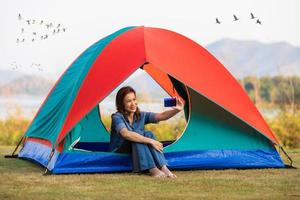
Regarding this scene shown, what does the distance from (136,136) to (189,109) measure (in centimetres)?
85

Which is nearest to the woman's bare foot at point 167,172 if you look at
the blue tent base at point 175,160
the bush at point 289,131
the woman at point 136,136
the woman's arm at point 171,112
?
the woman at point 136,136

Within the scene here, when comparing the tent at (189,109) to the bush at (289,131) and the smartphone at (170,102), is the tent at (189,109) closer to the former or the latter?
the smartphone at (170,102)

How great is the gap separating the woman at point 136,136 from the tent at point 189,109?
137 mm

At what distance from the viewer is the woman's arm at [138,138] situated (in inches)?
223

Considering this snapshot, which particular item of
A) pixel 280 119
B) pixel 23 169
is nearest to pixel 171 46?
pixel 23 169

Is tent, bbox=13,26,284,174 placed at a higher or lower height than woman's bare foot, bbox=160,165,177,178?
higher

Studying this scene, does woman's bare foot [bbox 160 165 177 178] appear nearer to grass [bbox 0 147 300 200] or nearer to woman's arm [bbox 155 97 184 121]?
grass [bbox 0 147 300 200]

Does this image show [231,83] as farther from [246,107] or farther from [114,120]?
[114,120]

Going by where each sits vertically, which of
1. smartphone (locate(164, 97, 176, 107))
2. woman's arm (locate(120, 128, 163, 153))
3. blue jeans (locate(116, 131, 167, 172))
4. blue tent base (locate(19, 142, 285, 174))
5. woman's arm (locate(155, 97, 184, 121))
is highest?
smartphone (locate(164, 97, 176, 107))

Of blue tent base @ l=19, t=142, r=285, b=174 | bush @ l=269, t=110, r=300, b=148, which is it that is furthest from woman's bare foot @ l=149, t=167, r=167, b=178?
bush @ l=269, t=110, r=300, b=148

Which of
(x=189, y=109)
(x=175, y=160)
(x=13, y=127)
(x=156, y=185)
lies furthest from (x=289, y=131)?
(x=156, y=185)

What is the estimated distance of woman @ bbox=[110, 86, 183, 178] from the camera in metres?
5.67

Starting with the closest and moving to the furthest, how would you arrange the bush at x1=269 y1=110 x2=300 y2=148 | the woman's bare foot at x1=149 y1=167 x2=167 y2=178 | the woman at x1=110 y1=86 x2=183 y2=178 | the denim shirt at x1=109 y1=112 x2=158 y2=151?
the woman's bare foot at x1=149 y1=167 x2=167 y2=178
the woman at x1=110 y1=86 x2=183 y2=178
the denim shirt at x1=109 y1=112 x2=158 y2=151
the bush at x1=269 y1=110 x2=300 y2=148

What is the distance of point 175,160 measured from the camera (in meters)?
6.09
